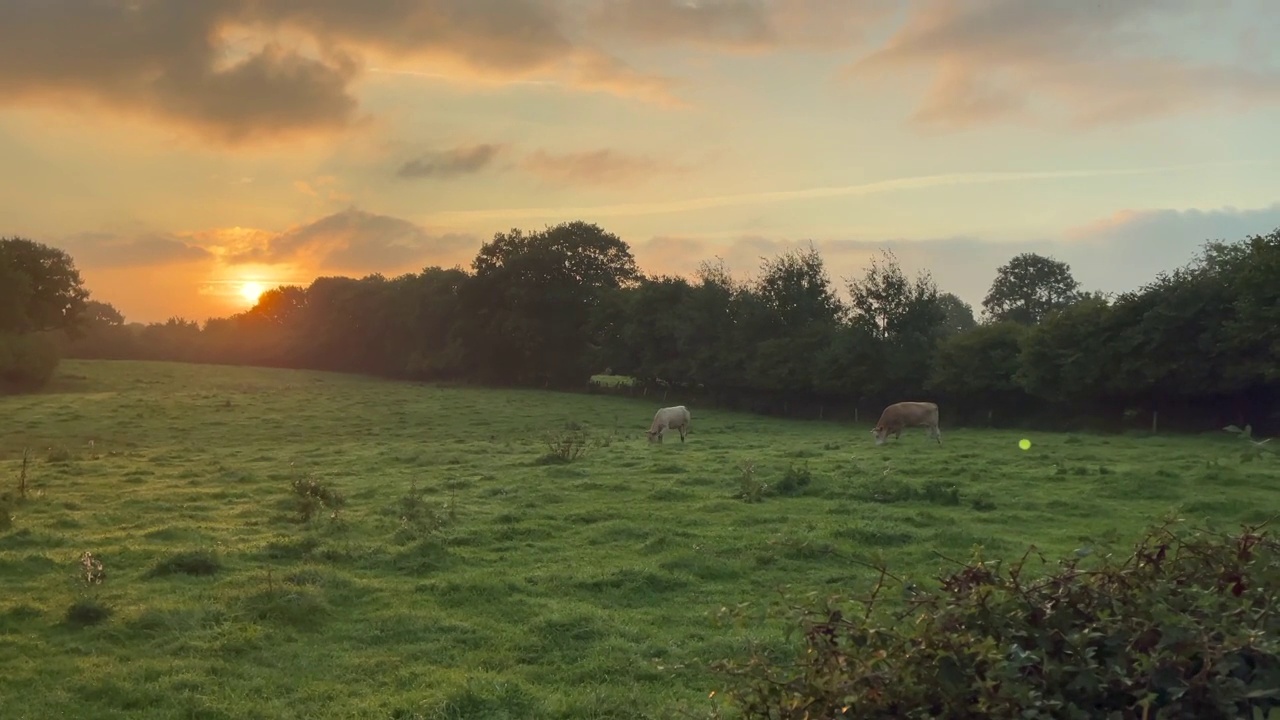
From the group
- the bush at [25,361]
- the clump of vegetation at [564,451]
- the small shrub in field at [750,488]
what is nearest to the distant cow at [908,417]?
the clump of vegetation at [564,451]

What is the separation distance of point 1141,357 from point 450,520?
27.2m

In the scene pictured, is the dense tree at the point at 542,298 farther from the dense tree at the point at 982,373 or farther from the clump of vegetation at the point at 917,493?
the clump of vegetation at the point at 917,493

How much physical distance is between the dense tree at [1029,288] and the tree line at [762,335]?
0.48 feet

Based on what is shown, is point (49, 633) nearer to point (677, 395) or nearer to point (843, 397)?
point (843, 397)

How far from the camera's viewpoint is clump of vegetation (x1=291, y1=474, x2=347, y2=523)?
14.5 metres

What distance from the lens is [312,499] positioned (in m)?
14.9

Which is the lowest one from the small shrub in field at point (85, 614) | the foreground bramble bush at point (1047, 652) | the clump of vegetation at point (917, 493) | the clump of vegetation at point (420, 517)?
the small shrub in field at point (85, 614)

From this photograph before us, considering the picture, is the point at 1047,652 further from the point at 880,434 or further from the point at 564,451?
the point at 880,434

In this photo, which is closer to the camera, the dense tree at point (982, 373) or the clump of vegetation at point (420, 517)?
the clump of vegetation at point (420, 517)

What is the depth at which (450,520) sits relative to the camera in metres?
14.1

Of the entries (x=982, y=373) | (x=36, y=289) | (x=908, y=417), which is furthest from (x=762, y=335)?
(x=36, y=289)

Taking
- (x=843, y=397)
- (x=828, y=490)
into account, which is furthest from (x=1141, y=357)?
(x=828, y=490)

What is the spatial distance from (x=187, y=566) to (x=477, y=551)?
3636mm

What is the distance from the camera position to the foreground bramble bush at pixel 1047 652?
7.86ft
